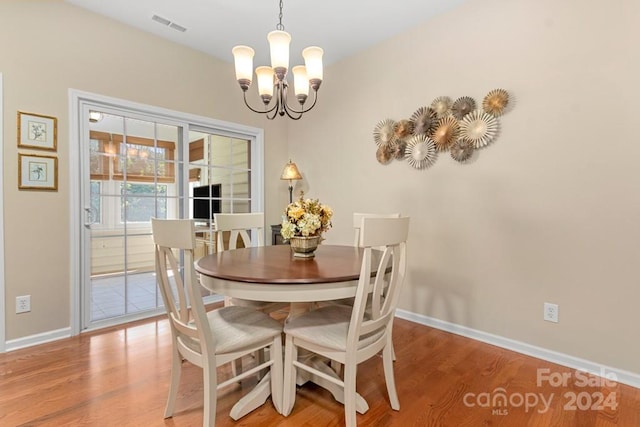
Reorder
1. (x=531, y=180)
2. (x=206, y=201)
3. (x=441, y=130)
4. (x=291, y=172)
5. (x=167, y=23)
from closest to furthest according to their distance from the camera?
(x=531, y=180)
(x=441, y=130)
(x=167, y=23)
(x=206, y=201)
(x=291, y=172)

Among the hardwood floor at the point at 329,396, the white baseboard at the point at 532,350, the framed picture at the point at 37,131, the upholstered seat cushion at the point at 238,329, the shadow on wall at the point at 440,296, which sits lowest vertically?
the hardwood floor at the point at 329,396

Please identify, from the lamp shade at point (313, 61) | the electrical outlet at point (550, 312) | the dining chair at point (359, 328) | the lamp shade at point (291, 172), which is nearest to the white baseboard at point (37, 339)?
the dining chair at point (359, 328)

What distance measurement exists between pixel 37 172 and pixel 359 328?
2651 millimetres

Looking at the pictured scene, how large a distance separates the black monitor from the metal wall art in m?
1.84

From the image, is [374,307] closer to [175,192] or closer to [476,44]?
[476,44]

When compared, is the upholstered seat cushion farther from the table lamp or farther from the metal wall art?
the table lamp

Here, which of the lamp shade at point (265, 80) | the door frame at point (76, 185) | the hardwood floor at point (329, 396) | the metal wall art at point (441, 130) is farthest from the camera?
the door frame at point (76, 185)

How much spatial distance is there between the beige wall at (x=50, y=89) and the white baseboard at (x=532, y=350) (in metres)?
3.05

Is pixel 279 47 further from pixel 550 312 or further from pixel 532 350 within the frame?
pixel 532 350

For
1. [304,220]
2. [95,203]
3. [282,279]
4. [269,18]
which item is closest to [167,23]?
[269,18]

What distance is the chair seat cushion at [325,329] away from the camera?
148 centimetres

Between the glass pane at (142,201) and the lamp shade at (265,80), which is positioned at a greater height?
the lamp shade at (265,80)

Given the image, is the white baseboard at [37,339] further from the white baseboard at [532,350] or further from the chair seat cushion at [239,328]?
the white baseboard at [532,350]

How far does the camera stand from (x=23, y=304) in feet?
7.66
